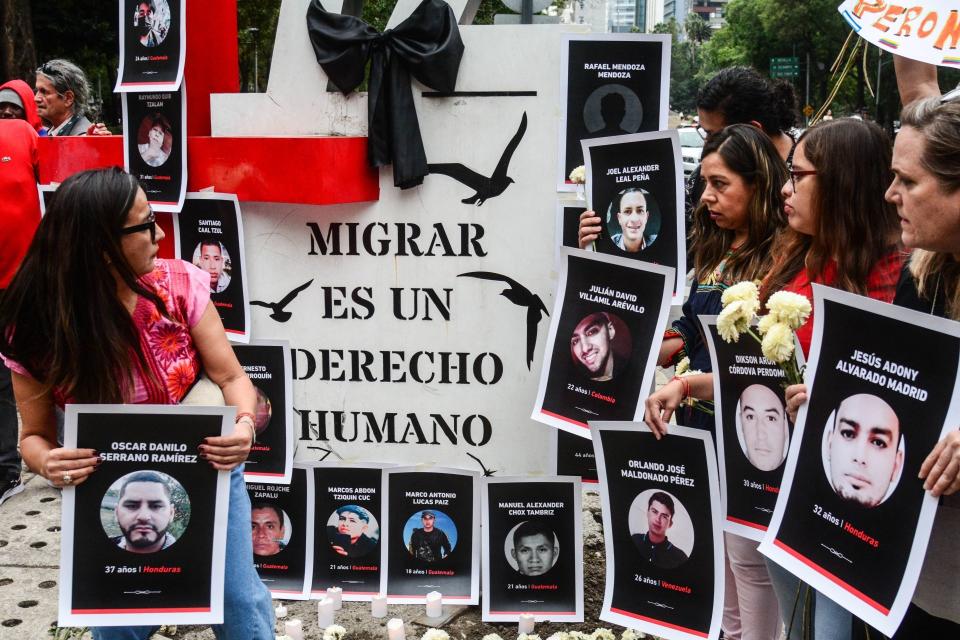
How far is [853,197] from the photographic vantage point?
2.72m

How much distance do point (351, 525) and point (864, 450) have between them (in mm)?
2533

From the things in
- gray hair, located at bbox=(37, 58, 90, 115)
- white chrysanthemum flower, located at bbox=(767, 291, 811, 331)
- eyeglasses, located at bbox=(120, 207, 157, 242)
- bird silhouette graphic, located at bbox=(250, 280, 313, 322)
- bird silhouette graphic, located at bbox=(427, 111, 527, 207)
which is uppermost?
gray hair, located at bbox=(37, 58, 90, 115)

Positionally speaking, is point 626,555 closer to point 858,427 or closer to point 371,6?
point 858,427

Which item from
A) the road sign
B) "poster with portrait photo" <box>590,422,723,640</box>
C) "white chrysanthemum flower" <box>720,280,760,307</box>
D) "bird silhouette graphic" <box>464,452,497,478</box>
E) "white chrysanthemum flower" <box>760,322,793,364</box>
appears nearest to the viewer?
"white chrysanthemum flower" <box>760,322,793,364</box>

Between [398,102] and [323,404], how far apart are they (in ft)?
4.13

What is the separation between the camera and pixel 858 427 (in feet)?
7.24

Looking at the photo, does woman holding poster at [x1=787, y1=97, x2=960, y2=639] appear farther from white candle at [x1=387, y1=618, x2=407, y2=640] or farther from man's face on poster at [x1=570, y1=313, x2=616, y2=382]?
white candle at [x1=387, y1=618, x2=407, y2=640]

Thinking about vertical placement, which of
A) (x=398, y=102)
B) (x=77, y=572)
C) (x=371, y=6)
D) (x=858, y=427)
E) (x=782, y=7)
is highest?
(x=782, y=7)

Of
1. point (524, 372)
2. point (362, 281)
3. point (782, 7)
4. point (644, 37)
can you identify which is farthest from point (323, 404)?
point (782, 7)

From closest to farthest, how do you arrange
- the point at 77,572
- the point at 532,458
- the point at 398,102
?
1. the point at 77,572
2. the point at 398,102
3. the point at 532,458

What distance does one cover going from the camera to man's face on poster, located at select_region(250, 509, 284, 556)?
4.32 metres

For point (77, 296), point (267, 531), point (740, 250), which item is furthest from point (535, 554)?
point (77, 296)

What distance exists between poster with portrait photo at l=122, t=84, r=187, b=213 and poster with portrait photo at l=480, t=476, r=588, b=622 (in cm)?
169

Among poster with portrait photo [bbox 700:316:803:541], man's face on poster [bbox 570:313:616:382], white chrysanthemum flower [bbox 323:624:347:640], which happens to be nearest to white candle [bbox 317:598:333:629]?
white chrysanthemum flower [bbox 323:624:347:640]
